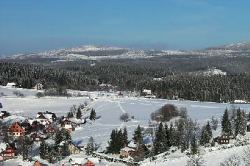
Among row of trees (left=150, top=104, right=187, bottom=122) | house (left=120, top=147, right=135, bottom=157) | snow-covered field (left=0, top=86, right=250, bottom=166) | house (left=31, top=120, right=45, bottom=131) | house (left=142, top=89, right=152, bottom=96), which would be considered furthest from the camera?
house (left=142, top=89, right=152, bottom=96)

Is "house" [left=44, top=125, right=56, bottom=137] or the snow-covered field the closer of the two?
the snow-covered field

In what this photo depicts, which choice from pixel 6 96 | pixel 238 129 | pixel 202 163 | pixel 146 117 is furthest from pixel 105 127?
pixel 6 96

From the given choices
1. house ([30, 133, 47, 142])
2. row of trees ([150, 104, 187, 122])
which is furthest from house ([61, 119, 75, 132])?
row of trees ([150, 104, 187, 122])

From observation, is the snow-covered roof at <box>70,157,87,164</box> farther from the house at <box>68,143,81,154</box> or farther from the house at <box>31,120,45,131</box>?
the house at <box>31,120,45,131</box>

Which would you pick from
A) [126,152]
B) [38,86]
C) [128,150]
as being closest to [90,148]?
[126,152]

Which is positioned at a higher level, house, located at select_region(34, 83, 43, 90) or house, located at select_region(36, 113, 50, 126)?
house, located at select_region(34, 83, 43, 90)

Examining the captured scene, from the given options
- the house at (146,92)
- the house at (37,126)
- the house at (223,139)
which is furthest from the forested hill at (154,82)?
the house at (223,139)

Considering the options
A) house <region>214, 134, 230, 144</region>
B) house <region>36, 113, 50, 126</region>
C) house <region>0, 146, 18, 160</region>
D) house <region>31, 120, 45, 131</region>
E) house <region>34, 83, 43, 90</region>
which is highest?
house <region>34, 83, 43, 90</region>
